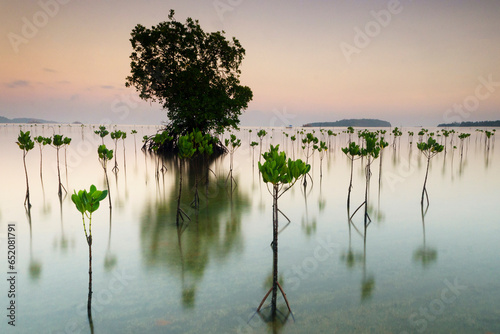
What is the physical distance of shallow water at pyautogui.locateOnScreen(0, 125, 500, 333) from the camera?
Answer: 7.45 meters

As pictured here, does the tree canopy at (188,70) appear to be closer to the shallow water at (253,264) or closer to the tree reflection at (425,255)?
the shallow water at (253,264)

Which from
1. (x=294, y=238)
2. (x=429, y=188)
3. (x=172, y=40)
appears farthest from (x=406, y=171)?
(x=172, y=40)

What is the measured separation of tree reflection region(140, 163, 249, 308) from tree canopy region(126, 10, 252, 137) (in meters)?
17.6

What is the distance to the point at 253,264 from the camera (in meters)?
10.6

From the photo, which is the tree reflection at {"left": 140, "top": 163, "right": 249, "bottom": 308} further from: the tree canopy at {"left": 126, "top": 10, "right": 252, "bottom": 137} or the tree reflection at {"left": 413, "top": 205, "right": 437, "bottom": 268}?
the tree canopy at {"left": 126, "top": 10, "right": 252, "bottom": 137}

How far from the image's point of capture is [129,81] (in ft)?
120

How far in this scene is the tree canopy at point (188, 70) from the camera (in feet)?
114

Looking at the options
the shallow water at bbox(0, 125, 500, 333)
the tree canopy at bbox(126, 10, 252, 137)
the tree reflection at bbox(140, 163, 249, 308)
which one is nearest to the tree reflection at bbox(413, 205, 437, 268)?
the shallow water at bbox(0, 125, 500, 333)

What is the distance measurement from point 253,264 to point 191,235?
12.2 feet

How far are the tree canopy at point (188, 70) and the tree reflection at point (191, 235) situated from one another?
17.6 metres

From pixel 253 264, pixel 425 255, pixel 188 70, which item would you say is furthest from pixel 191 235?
pixel 188 70

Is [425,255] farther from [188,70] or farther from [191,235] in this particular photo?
[188,70]

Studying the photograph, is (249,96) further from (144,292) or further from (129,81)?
(144,292)

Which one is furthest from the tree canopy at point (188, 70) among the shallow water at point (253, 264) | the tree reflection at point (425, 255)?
the tree reflection at point (425, 255)
